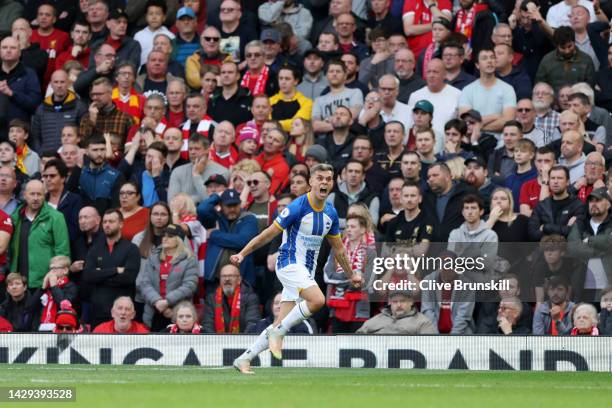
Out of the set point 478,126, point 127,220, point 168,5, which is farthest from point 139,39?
point 478,126

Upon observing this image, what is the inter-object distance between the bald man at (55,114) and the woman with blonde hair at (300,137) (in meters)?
3.50

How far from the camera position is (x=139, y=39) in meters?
23.2

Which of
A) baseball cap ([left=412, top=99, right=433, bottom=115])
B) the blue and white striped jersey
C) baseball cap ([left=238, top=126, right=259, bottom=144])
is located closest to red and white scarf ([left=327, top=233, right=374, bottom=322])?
baseball cap ([left=412, top=99, right=433, bottom=115])

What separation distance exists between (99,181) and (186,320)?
10.6ft

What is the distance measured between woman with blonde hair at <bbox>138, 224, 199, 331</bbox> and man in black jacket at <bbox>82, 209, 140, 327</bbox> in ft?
0.60

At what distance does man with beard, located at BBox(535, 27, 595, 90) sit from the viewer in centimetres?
2061

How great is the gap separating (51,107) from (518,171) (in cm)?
722

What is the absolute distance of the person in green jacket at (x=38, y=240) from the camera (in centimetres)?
1898

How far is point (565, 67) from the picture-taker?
2072cm

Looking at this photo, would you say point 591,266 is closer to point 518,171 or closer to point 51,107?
point 518,171

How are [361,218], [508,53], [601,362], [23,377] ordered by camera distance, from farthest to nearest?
[508,53], [361,218], [601,362], [23,377]

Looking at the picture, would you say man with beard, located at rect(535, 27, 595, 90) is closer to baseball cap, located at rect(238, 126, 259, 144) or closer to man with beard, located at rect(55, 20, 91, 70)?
baseball cap, located at rect(238, 126, 259, 144)

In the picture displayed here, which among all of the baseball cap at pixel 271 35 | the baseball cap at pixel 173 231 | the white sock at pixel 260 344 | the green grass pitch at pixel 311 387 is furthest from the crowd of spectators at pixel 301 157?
the white sock at pixel 260 344

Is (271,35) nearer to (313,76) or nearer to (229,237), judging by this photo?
(313,76)
